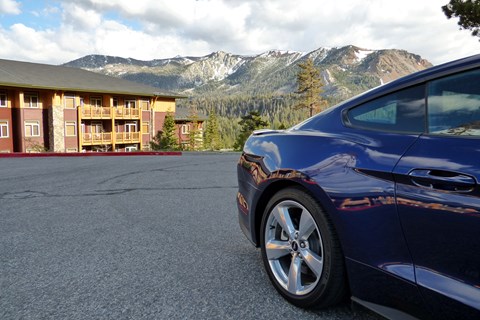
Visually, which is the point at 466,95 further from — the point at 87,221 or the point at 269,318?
the point at 87,221

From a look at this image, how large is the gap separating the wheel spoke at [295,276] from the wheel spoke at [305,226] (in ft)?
0.52

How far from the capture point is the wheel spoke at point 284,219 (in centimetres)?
245

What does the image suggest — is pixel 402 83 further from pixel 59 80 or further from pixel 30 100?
pixel 59 80

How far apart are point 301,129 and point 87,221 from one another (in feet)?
10.5

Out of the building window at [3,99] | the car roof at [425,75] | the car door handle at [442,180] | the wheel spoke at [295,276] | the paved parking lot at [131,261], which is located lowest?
the paved parking lot at [131,261]

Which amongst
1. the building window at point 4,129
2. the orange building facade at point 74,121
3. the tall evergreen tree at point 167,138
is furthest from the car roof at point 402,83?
the tall evergreen tree at point 167,138

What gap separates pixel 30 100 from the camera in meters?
33.3

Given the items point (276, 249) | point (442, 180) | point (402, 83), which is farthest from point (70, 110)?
point (442, 180)

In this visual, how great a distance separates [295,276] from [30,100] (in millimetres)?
37101

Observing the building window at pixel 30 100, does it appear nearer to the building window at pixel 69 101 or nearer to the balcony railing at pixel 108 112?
the building window at pixel 69 101

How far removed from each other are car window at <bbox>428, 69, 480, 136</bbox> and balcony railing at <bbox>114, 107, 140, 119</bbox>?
3893cm

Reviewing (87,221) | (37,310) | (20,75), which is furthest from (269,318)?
(20,75)

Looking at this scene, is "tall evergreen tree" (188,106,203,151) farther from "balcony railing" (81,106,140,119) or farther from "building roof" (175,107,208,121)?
"balcony railing" (81,106,140,119)

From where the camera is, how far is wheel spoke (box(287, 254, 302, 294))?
235cm
